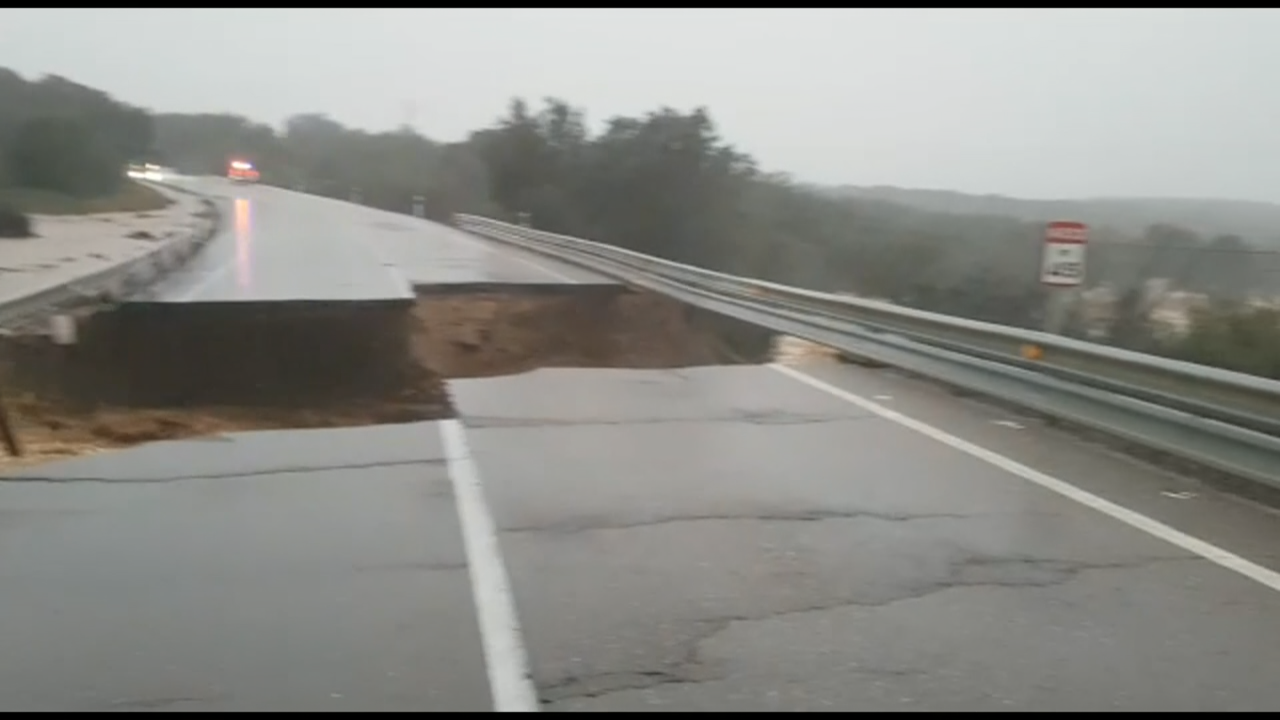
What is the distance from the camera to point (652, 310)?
21.6 metres

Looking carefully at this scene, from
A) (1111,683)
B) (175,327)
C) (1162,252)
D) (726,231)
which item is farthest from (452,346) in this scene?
(726,231)

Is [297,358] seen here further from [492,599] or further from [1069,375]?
[492,599]

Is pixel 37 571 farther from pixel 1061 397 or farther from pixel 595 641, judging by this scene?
pixel 1061 397

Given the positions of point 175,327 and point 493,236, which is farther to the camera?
point 493,236

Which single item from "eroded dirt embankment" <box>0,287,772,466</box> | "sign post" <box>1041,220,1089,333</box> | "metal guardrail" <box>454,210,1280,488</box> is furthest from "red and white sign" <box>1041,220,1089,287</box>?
"eroded dirt embankment" <box>0,287,772,466</box>

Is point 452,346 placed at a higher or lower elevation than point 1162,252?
lower

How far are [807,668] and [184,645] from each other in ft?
8.06

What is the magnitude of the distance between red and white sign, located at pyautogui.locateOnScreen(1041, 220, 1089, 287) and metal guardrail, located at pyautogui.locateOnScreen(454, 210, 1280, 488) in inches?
25.3

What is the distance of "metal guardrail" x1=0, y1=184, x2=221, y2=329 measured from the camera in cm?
1451

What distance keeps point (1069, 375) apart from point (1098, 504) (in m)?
2.42

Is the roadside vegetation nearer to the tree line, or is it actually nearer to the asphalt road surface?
the tree line

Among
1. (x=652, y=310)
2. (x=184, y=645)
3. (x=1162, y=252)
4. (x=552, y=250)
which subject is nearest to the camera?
(x=184, y=645)

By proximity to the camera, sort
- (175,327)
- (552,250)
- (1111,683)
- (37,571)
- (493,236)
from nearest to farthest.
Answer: (1111,683) < (37,571) < (175,327) < (552,250) < (493,236)

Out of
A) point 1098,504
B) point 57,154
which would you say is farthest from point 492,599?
point 57,154
